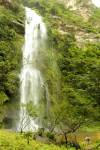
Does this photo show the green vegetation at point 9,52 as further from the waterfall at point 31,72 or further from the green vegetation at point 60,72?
the waterfall at point 31,72

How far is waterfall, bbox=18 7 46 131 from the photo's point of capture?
31792 mm

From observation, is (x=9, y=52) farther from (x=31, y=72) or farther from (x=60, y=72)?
(x=60, y=72)

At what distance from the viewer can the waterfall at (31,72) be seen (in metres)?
31.8

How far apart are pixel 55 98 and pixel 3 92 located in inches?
251

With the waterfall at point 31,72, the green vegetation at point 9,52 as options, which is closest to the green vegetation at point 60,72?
the green vegetation at point 9,52

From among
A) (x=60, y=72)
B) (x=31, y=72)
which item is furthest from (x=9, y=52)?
(x=60, y=72)

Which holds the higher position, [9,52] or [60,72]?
[9,52]

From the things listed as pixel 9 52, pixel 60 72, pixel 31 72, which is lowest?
pixel 31 72

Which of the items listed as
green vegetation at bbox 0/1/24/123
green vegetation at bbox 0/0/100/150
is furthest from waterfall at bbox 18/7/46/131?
green vegetation at bbox 0/1/24/123

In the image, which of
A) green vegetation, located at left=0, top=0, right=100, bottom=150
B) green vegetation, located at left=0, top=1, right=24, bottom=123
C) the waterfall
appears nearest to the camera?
green vegetation, located at left=0, top=0, right=100, bottom=150

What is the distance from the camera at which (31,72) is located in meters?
36.9

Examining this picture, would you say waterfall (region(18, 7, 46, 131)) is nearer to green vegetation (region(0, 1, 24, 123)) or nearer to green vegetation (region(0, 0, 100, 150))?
green vegetation (region(0, 0, 100, 150))

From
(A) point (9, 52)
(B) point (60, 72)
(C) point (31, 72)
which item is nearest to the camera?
(A) point (9, 52)

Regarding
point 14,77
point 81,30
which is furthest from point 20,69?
point 81,30
